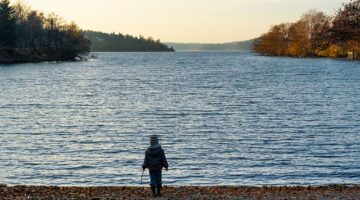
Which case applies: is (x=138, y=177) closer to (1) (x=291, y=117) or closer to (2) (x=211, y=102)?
(1) (x=291, y=117)

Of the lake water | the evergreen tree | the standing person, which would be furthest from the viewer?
the evergreen tree

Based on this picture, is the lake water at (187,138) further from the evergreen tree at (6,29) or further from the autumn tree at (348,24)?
the evergreen tree at (6,29)

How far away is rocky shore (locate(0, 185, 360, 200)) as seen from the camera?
1953 cm

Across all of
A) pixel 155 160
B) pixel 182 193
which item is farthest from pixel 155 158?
pixel 182 193

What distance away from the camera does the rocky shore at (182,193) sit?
19531 mm

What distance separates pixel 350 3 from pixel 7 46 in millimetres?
171797

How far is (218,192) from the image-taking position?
2123cm

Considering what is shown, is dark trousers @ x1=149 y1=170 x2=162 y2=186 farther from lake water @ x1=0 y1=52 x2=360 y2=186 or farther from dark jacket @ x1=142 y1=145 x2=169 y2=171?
lake water @ x1=0 y1=52 x2=360 y2=186

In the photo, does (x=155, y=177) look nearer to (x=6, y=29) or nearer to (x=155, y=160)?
(x=155, y=160)

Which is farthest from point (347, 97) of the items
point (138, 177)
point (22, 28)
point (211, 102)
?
point (22, 28)

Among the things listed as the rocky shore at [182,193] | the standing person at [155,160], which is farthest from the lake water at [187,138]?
the standing person at [155,160]

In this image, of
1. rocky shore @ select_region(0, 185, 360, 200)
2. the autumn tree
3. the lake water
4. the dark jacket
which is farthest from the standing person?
the autumn tree

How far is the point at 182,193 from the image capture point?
67.6ft

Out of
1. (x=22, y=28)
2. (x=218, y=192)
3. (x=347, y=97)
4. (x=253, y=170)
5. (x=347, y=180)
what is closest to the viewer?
(x=218, y=192)
